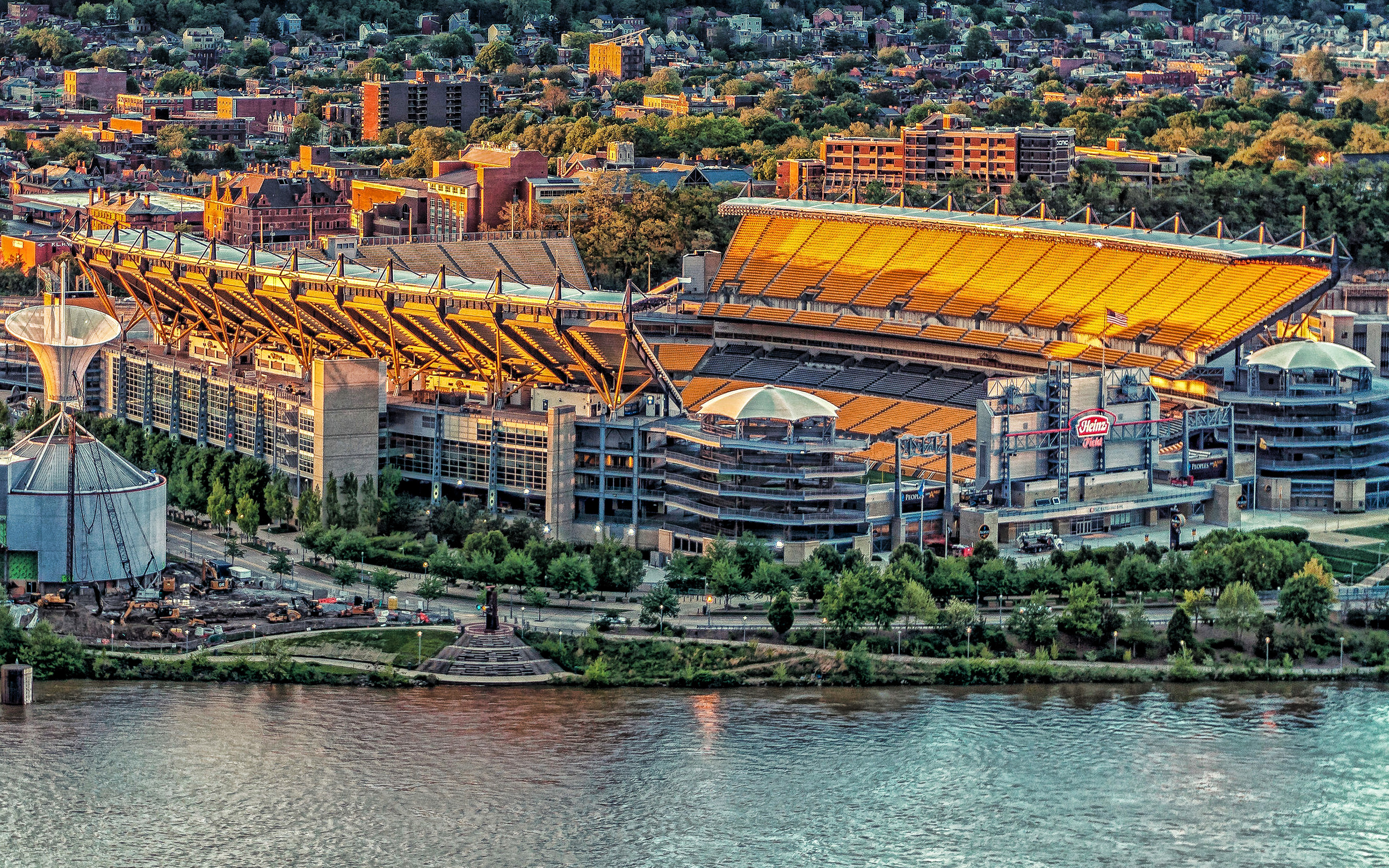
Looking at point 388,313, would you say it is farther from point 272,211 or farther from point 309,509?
point 272,211

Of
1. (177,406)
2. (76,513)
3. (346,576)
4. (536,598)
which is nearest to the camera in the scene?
(536,598)

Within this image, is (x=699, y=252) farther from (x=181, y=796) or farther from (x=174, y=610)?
(x=181, y=796)

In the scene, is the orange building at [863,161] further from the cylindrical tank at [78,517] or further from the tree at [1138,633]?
the tree at [1138,633]

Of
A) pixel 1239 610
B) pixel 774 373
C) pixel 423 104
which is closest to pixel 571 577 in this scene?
pixel 1239 610

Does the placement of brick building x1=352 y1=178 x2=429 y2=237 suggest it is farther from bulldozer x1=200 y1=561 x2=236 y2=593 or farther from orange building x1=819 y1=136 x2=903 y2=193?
bulldozer x1=200 y1=561 x2=236 y2=593

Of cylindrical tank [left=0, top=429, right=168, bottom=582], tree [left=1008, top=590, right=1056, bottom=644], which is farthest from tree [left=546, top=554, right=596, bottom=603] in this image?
cylindrical tank [left=0, top=429, right=168, bottom=582]

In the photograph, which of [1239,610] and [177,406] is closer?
[1239,610]

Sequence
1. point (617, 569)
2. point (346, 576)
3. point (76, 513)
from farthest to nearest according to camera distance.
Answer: point (76, 513)
point (346, 576)
point (617, 569)
